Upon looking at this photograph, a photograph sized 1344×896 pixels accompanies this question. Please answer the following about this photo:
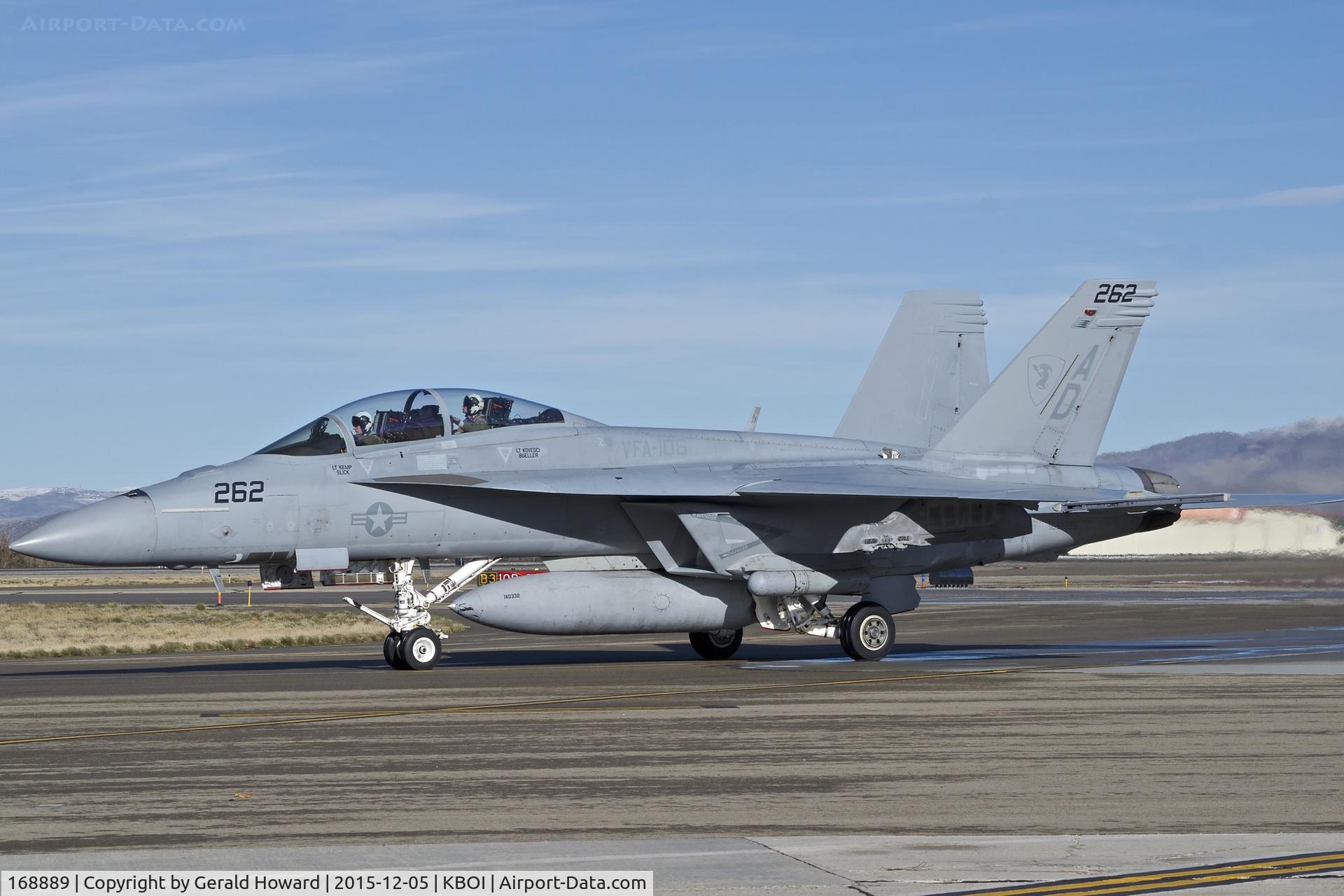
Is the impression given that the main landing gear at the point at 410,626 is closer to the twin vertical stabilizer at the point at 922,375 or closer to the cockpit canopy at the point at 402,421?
the cockpit canopy at the point at 402,421

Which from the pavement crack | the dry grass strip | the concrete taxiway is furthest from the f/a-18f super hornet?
the pavement crack

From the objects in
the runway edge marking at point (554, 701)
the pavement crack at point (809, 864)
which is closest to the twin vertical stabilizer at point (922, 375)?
the runway edge marking at point (554, 701)

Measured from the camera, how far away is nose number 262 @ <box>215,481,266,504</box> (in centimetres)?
1555

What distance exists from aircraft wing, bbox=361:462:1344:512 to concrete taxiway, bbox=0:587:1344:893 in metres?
1.98

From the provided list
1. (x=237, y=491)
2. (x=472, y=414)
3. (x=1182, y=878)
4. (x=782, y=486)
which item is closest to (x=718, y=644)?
(x=782, y=486)

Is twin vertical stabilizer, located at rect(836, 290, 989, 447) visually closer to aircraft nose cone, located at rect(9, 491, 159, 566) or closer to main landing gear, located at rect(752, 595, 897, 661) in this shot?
main landing gear, located at rect(752, 595, 897, 661)

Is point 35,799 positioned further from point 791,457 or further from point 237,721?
point 791,457

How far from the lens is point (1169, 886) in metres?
5.87

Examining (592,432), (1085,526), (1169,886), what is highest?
(592,432)

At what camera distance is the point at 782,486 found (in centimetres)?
1709

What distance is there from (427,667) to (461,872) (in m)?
11.0

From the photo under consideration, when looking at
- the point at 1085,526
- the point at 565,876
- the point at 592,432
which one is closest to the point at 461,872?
the point at 565,876

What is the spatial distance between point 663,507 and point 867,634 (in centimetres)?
302

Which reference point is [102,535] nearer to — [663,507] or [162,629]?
[663,507]
